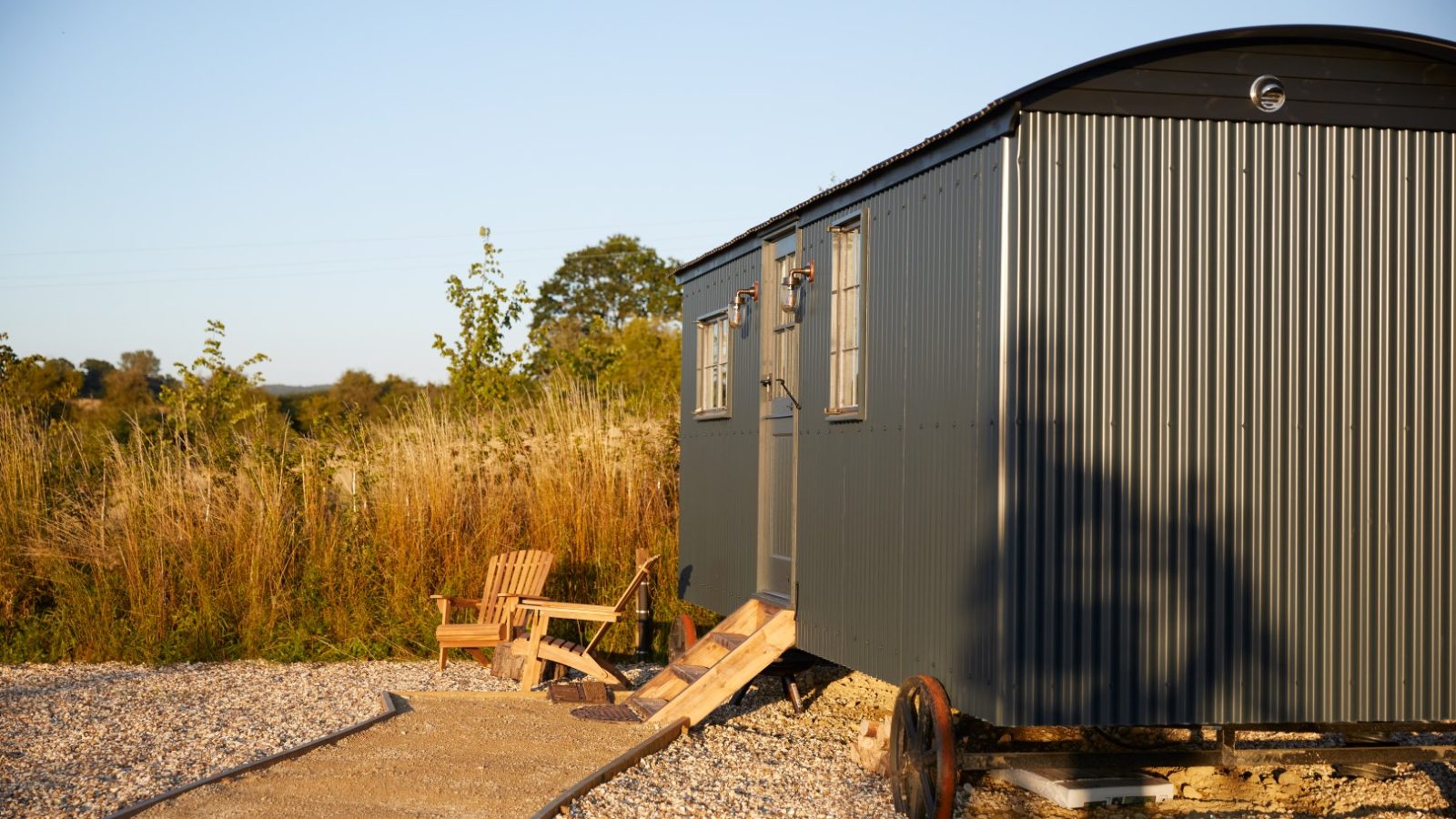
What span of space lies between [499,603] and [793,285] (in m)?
3.79

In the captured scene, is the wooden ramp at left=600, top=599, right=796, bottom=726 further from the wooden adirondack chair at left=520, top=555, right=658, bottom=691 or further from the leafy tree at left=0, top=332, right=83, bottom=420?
the leafy tree at left=0, top=332, right=83, bottom=420

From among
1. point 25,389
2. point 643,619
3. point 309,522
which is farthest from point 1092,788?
point 25,389

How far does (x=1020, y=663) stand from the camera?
5.82 meters

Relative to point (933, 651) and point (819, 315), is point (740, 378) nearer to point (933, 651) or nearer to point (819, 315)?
point (819, 315)

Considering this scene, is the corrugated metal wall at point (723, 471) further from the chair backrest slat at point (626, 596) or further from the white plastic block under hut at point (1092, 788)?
the white plastic block under hut at point (1092, 788)

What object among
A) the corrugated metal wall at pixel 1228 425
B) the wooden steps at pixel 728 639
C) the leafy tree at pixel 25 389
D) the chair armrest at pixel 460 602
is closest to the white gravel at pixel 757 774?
the wooden steps at pixel 728 639

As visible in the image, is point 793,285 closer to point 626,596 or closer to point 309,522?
point 626,596

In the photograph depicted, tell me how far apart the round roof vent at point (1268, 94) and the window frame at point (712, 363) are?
15.0 ft

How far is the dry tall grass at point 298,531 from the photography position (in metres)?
11.6

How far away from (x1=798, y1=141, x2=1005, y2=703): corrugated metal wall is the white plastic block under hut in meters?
0.69

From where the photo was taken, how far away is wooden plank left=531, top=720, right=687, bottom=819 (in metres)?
6.04

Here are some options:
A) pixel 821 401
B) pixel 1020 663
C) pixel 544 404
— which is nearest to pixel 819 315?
pixel 821 401

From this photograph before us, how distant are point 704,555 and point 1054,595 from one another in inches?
201

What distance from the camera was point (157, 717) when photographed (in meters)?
8.69
